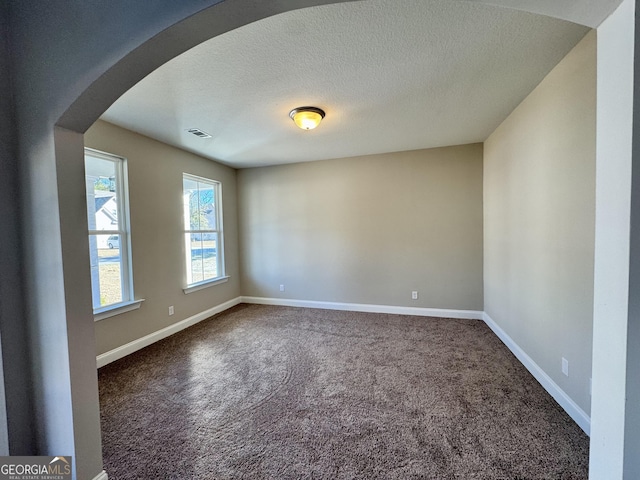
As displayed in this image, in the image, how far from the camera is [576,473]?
142cm

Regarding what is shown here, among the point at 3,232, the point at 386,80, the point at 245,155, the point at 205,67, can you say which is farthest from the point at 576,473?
the point at 245,155

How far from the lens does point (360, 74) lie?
198 cm

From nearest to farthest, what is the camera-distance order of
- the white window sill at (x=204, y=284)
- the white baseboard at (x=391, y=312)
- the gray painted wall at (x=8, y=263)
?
1. the gray painted wall at (x=8, y=263)
2. the white baseboard at (x=391, y=312)
3. the white window sill at (x=204, y=284)

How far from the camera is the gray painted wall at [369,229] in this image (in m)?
3.83

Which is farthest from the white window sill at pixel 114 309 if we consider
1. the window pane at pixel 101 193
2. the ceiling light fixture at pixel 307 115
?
the ceiling light fixture at pixel 307 115

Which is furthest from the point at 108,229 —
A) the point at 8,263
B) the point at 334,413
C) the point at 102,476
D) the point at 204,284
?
the point at 334,413

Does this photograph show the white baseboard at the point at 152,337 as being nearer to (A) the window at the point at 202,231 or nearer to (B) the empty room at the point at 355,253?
(B) the empty room at the point at 355,253

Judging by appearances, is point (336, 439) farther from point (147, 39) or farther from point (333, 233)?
point (333, 233)

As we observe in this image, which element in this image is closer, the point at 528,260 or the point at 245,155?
the point at 528,260

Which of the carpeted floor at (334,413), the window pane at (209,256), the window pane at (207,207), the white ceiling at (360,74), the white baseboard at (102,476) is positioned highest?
the white ceiling at (360,74)

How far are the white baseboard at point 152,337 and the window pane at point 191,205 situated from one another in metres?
1.32

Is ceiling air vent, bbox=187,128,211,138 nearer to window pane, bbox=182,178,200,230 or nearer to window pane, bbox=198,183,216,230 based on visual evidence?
window pane, bbox=182,178,200,230

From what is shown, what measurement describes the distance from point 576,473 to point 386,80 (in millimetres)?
2701

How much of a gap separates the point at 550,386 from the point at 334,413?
1722 millimetres
